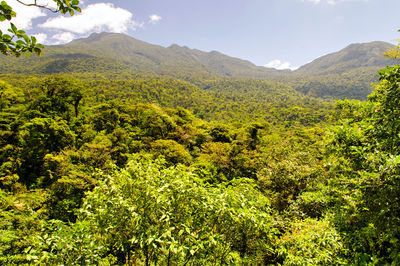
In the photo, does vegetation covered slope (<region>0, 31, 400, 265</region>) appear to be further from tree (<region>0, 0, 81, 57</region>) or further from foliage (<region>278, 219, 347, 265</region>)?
tree (<region>0, 0, 81, 57</region>)

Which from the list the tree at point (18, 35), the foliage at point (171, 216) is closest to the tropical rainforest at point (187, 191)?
the foliage at point (171, 216)

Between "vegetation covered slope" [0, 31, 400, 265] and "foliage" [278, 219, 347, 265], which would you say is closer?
"vegetation covered slope" [0, 31, 400, 265]

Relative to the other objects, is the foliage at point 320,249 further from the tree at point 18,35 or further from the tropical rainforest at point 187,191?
the tree at point 18,35

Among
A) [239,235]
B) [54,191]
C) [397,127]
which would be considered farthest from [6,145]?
[397,127]

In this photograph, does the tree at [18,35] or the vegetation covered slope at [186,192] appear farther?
the vegetation covered slope at [186,192]

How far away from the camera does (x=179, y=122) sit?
31719 millimetres

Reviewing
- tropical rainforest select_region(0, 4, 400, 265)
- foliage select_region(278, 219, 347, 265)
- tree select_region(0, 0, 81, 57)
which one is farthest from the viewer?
foliage select_region(278, 219, 347, 265)

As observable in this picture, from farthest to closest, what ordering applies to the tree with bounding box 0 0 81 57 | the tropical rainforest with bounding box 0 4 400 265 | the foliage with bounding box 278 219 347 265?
the foliage with bounding box 278 219 347 265
the tropical rainforest with bounding box 0 4 400 265
the tree with bounding box 0 0 81 57

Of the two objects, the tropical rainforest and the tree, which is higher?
the tree

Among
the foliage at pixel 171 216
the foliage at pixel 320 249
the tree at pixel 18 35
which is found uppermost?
the tree at pixel 18 35

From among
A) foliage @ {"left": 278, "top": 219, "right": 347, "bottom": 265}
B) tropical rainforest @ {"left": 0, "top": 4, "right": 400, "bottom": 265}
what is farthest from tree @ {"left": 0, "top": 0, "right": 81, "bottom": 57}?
foliage @ {"left": 278, "top": 219, "right": 347, "bottom": 265}

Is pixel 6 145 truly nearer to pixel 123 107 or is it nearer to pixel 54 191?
pixel 54 191

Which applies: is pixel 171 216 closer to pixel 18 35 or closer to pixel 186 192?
pixel 186 192

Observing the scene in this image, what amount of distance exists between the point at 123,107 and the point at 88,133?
1057 cm
